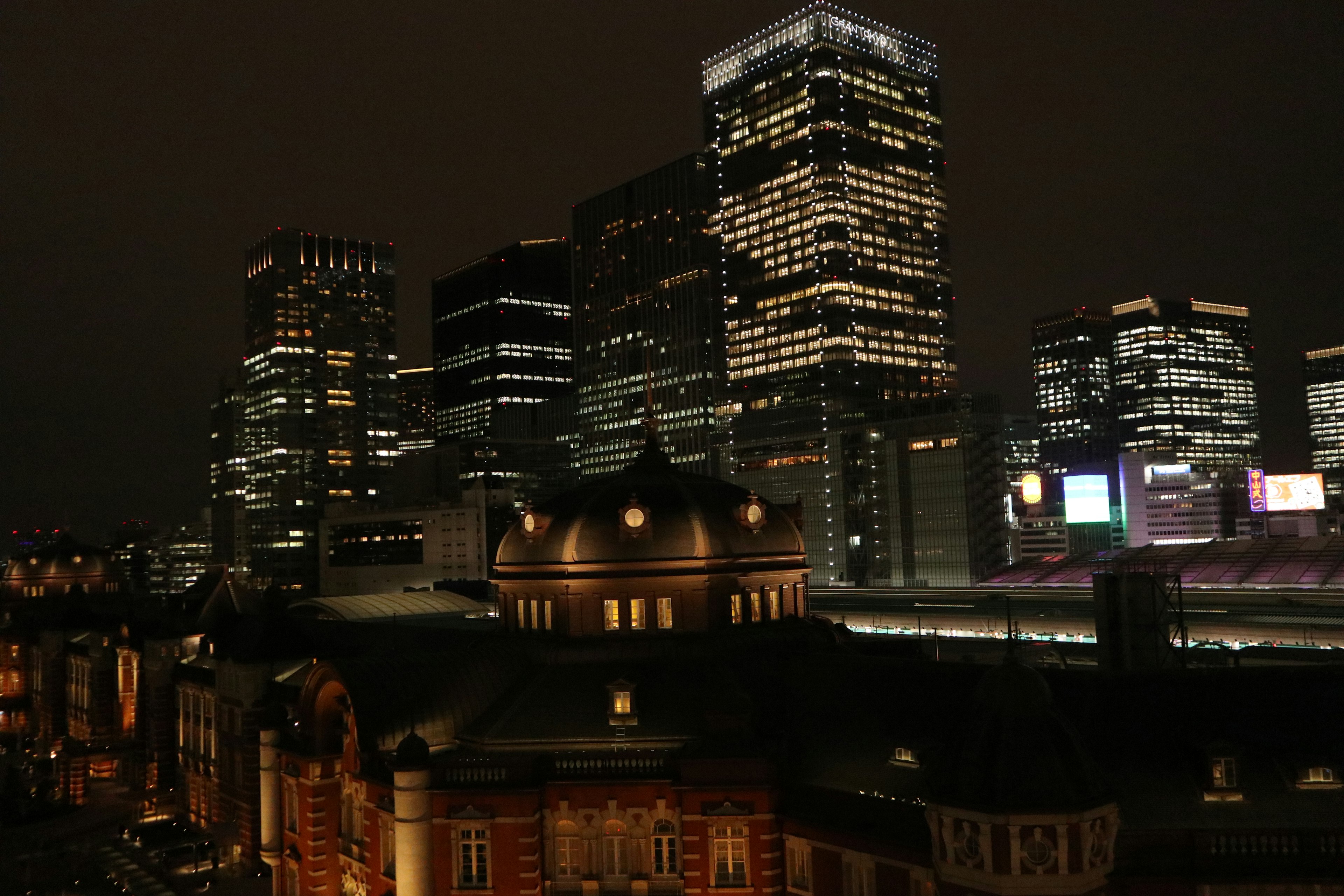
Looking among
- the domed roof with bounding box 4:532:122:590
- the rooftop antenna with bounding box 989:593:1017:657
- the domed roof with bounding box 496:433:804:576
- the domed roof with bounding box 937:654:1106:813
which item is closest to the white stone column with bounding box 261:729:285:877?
the domed roof with bounding box 496:433:804:576

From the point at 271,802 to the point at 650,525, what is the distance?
20448 mm

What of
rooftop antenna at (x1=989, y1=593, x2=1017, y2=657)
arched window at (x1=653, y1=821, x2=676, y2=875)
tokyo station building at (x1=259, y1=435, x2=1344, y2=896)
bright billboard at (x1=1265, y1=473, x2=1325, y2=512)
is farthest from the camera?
bright billboard at (x1=1265, y1=473, x2=1325, y2=512)

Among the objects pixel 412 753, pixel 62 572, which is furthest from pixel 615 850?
pixel 62 572

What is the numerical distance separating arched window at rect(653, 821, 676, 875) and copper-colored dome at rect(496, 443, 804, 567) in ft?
39.1

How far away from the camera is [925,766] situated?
35.0 metres

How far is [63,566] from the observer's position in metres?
124

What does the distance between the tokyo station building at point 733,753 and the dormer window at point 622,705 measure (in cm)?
9

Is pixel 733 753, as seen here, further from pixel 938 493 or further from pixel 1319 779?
pixel 938 493

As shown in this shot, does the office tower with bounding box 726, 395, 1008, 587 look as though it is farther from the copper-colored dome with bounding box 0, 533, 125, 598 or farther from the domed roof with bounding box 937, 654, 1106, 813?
the domed roof with bounding box 937, 654, 1106, 813

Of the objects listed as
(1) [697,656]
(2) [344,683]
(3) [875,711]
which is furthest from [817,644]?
(2) [344,683]

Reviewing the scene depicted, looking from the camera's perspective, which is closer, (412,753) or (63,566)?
(412,753)

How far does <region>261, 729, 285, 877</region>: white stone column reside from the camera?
47.9 m

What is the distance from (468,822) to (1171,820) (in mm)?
21910

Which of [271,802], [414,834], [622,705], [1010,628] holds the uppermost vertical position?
[1010,628]
